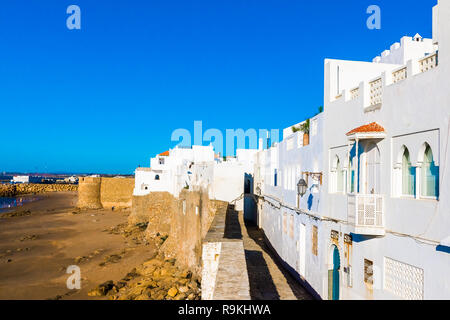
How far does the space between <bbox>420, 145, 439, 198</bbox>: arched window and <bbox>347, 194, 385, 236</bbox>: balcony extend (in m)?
1.15

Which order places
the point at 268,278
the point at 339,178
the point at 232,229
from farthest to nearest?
the point at 232,229
the point at 268,278
the point at 339,178

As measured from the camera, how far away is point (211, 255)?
9.59 metres

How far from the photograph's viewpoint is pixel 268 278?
13805mm

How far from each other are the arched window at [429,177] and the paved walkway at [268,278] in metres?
5.82

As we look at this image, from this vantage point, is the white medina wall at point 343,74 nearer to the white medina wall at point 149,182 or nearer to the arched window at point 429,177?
the arched window at point 429,177

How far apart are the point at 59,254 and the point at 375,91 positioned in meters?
26.7

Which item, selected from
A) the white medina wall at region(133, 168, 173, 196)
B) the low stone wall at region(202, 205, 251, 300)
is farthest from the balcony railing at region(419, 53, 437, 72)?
the white medina wall at region(133, 168, 173, 196)

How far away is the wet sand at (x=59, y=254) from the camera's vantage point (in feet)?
65.0

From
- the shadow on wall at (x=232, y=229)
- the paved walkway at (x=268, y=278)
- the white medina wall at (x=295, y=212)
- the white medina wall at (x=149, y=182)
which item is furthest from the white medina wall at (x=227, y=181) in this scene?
the white medina wall at (x=149, y=182)

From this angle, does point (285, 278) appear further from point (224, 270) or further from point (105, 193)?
point (105, 193)

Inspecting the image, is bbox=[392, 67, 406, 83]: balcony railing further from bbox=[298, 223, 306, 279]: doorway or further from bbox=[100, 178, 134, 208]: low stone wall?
bbox=[100, 178, 134, 208]: low stone wall

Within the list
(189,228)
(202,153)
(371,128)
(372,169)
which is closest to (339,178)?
(372,169)
